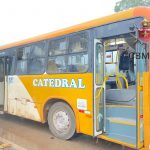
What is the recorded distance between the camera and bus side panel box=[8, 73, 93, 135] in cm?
629

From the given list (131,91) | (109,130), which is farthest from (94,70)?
(109,130)

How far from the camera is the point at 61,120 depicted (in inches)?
284

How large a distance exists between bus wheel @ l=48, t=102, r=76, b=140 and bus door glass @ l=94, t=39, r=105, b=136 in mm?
784

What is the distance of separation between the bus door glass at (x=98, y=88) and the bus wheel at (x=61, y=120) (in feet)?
2.57

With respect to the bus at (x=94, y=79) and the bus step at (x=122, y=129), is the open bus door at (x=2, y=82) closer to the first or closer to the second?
the bus at (x=94, y=79)

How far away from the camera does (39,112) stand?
780 cm

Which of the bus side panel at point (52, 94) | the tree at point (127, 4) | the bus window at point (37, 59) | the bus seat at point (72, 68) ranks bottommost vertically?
the bus side panel at point (52, 94)

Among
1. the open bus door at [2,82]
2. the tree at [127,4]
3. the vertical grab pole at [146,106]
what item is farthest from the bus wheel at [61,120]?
the tree at [127,4]

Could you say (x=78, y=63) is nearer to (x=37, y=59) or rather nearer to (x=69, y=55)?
(x=69, y=55)

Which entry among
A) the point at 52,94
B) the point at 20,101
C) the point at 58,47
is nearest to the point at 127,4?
the point at 20,101

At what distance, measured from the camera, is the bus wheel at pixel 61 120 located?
22.6 ft

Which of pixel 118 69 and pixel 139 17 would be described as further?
pixel 118 69

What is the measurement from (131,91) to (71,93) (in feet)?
4.60

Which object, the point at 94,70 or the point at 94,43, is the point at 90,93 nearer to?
the point at 94,70
